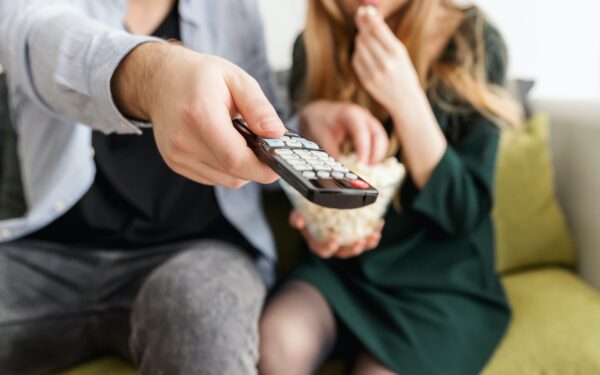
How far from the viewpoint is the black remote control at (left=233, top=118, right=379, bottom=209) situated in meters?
0.29

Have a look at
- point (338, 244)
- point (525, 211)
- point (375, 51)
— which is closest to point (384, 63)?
point (375, 51)

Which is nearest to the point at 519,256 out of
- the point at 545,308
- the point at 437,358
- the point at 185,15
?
the point at 545,308

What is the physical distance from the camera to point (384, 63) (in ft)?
2.27

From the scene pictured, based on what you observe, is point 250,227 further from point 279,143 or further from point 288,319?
point 279,143

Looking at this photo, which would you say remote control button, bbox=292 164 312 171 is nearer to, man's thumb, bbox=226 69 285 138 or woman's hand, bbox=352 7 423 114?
man's thumb, bbox=226 69 285 138

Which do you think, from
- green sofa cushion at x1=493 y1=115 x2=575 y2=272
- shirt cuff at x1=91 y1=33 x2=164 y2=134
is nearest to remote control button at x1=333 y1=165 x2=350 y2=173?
shirt cuff at x1=91 y1=33 x2=164 y2=134

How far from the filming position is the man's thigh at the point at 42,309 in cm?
63

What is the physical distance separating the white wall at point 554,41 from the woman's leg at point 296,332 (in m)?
0.96

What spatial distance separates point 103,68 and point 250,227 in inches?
15.3

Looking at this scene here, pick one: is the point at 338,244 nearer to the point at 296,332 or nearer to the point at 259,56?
the point at 296,332

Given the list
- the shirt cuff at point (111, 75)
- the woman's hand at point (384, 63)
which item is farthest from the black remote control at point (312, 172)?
the woman's hand at point (384, 63)

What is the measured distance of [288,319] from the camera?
66 cm

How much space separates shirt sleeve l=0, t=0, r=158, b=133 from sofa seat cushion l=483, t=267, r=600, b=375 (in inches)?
22.1

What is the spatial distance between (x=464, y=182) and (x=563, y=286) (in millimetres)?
330
